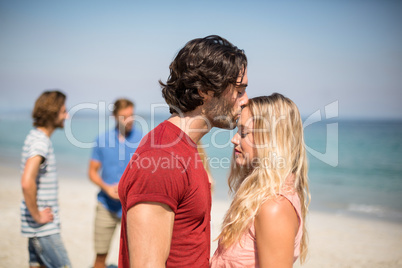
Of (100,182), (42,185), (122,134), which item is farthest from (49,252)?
(122,134)

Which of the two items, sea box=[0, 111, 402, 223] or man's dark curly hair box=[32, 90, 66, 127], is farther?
sea box=[0, 111, 402, 223]

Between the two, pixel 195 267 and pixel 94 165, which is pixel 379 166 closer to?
pixel 94 165

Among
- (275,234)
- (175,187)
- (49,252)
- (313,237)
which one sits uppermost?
(175,187)

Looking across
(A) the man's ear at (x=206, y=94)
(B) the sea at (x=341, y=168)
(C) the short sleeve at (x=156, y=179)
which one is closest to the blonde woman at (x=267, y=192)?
(A) the man's ear at (x=206, y=94)

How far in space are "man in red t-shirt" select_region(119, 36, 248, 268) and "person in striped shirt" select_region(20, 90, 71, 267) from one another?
1.92m

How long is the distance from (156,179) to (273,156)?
1047mm

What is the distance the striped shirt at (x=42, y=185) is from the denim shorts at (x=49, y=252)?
6cm

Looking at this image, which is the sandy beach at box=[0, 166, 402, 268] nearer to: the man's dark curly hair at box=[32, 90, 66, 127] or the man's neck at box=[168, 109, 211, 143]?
the man's dark curly hair at box=[32, 90, 66, 127]

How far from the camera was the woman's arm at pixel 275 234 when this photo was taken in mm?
1921

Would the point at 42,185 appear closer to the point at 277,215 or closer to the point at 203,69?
the point at 203,69

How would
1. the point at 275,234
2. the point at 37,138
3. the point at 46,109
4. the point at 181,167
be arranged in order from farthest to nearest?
the point at 46,109 < the point at 37,138 < the point at 275,234 < the point at 181,167

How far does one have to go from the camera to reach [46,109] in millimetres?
3865

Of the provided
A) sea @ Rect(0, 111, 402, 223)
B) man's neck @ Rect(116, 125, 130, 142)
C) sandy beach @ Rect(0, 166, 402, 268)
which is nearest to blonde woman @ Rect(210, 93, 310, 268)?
man's neck @ Rect(116, 125, 130, 142)

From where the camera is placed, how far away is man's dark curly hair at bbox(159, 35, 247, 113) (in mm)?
1966
